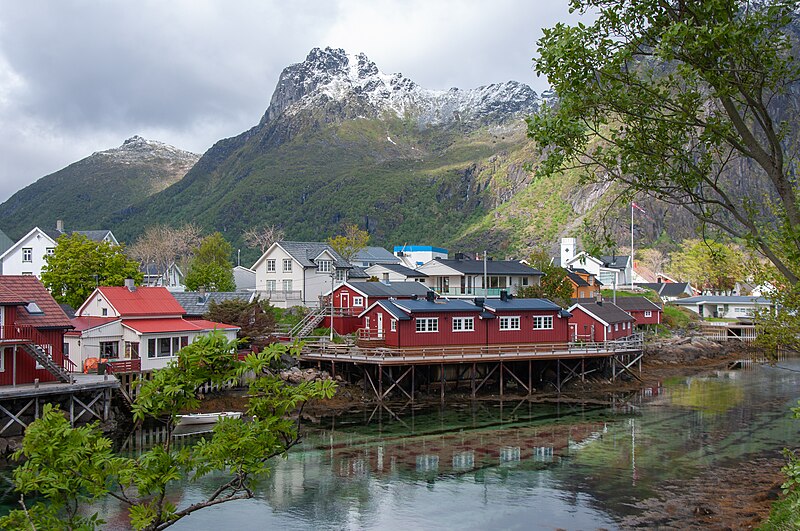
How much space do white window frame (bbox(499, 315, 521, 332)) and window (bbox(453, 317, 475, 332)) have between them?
2.26 metres

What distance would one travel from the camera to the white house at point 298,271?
2712 inches

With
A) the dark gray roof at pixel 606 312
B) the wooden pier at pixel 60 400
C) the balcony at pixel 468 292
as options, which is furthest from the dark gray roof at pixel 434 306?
the balcony at pixel 468 292

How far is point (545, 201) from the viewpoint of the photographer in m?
160

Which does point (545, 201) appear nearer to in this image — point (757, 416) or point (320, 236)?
point (320, 236)

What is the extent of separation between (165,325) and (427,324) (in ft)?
56.9

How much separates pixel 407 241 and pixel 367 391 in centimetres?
11796

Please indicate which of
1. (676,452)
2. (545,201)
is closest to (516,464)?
(676,452)

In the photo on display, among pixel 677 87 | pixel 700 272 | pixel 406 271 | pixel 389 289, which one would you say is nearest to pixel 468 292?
pixel 406 271

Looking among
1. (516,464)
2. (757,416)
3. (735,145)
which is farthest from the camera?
(757,416)

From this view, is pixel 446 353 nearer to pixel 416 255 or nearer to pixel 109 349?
pixel 109 349

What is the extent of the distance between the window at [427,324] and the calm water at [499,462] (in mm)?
6389

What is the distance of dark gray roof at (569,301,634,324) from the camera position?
202 feet

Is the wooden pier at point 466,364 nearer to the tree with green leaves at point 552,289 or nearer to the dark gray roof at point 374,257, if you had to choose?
the tree with green leaves at point 552,289

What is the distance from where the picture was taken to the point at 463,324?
51.9 metres
